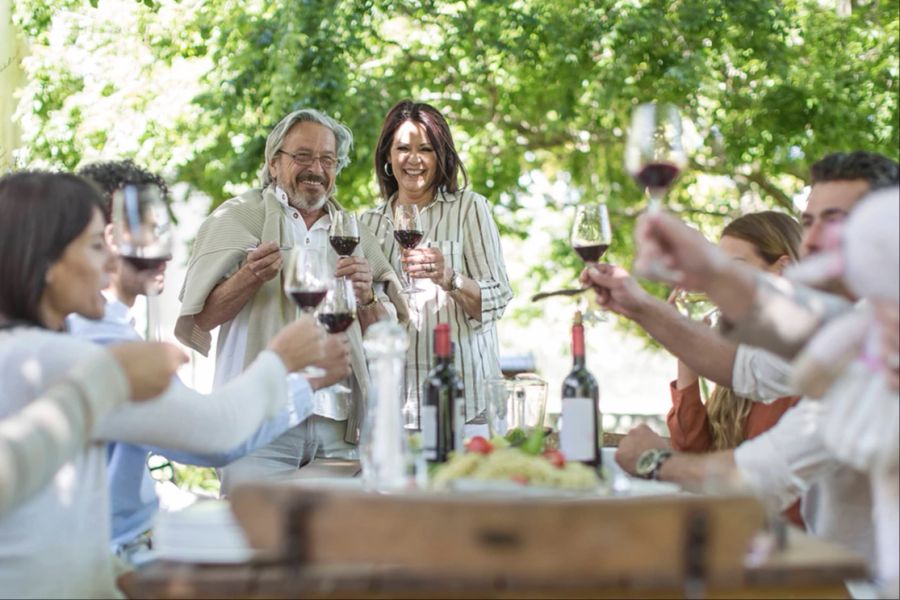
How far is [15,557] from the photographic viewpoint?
1939 millimetres

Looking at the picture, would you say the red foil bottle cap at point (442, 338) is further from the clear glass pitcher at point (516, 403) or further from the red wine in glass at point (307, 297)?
→ the clear glass pitcher at point (516, 403)

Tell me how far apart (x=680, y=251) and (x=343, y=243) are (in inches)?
69.6

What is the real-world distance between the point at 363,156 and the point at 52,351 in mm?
5587

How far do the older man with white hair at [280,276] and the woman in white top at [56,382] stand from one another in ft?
4.21

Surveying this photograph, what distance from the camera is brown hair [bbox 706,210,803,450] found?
3164 millimetres

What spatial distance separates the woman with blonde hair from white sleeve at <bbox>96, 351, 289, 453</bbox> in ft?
4.84

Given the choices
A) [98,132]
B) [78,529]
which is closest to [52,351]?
[78,529]

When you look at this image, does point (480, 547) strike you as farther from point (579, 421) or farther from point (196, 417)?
point (579, 421)

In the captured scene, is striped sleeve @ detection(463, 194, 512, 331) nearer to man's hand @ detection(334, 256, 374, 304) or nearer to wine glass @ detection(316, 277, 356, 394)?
man's hand @ detection(334, 256, 374, 304)

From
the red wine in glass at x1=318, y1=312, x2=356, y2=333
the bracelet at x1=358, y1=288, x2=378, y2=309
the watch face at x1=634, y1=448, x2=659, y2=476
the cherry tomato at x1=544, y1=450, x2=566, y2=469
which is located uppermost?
the bracelet at x1=358, y1=288, x2=378, y2=309

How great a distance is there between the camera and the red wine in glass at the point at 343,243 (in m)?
3.42

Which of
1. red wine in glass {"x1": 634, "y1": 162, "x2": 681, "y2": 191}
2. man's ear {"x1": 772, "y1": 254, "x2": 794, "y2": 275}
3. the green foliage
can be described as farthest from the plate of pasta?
the green foliage

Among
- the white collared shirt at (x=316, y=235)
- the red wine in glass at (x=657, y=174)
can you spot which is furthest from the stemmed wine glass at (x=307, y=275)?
the white collared shirt at (x=316, y=235)

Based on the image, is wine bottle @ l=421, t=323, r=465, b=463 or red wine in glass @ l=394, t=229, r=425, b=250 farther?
red wine in glass @ l=394, t=229, r=425, b=250
